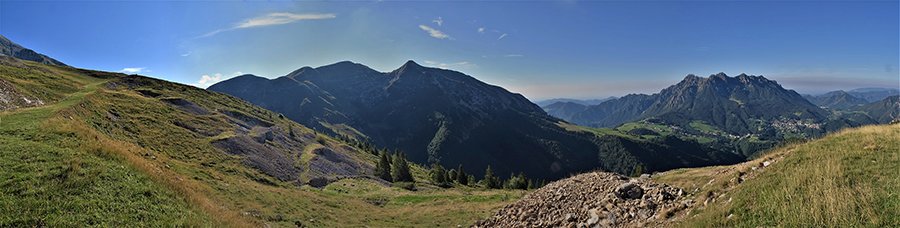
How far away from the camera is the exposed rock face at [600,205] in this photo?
12.8 metres

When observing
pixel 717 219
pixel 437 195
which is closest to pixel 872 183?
pixel 717 219

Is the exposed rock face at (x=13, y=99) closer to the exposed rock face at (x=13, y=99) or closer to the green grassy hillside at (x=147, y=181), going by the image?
A: the exposed rock face at (x=13, y=99)

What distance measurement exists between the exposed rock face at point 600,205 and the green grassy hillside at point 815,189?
1.29 metres

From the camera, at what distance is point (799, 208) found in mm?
8992

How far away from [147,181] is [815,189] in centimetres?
2730

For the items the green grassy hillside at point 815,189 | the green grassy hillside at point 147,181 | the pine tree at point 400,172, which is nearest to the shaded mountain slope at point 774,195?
the green grassy hillside at point 815,189

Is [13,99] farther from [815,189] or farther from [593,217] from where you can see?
[815,189]

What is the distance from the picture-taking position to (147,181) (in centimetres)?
1384

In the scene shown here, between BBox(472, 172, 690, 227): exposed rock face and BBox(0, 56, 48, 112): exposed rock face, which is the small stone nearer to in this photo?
BBox(472, 172, 690, 227): exposed rock face

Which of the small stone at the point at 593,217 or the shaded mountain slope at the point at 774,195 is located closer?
the shaded mountain slope at the point at 774,195

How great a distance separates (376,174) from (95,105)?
143ft

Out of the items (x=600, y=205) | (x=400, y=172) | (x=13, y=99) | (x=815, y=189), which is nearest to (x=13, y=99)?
(x=13, y=99)

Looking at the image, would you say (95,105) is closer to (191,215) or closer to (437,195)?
(191,215)

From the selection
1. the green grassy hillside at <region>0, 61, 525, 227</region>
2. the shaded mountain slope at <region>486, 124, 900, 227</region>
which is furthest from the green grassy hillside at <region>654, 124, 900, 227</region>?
the green grassy hillside at <region>0, 61, 525, 227</region>
